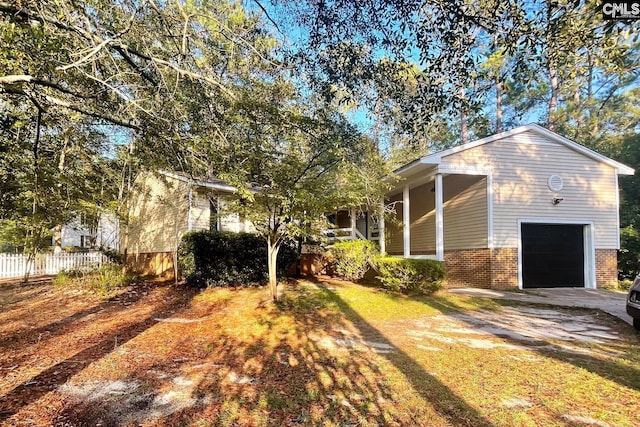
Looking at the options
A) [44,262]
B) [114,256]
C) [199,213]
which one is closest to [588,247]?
[199,213]

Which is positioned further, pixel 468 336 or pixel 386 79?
pixel 468 336

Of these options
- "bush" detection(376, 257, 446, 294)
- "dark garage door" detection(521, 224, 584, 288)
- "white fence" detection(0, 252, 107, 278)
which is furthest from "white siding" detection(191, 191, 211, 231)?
"dark garage door" detection(521, 224, 584, 288)

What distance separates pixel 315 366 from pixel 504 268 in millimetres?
9132

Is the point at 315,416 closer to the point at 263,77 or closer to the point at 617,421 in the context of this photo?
the point at 617,421

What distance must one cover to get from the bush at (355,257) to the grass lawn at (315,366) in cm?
227

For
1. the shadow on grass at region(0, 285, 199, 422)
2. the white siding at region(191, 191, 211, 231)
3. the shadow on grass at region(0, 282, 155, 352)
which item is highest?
the white siding at region(191, 191, 211, 231)

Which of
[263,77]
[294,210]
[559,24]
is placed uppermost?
[263,77]

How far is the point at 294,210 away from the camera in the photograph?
765 cm

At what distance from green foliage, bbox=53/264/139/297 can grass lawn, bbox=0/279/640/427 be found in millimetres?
2157

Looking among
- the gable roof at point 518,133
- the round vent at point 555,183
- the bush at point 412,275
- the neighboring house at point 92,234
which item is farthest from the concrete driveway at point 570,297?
the neighboring house at point 92,234

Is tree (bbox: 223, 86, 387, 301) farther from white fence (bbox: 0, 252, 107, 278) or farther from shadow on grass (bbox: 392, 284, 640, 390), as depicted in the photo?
white fence (bbox: 0, 252, 107, 278)

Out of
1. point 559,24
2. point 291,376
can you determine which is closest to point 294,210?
point 291,376

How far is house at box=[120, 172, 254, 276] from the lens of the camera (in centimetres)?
1230

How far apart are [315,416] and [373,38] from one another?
4.22 m
